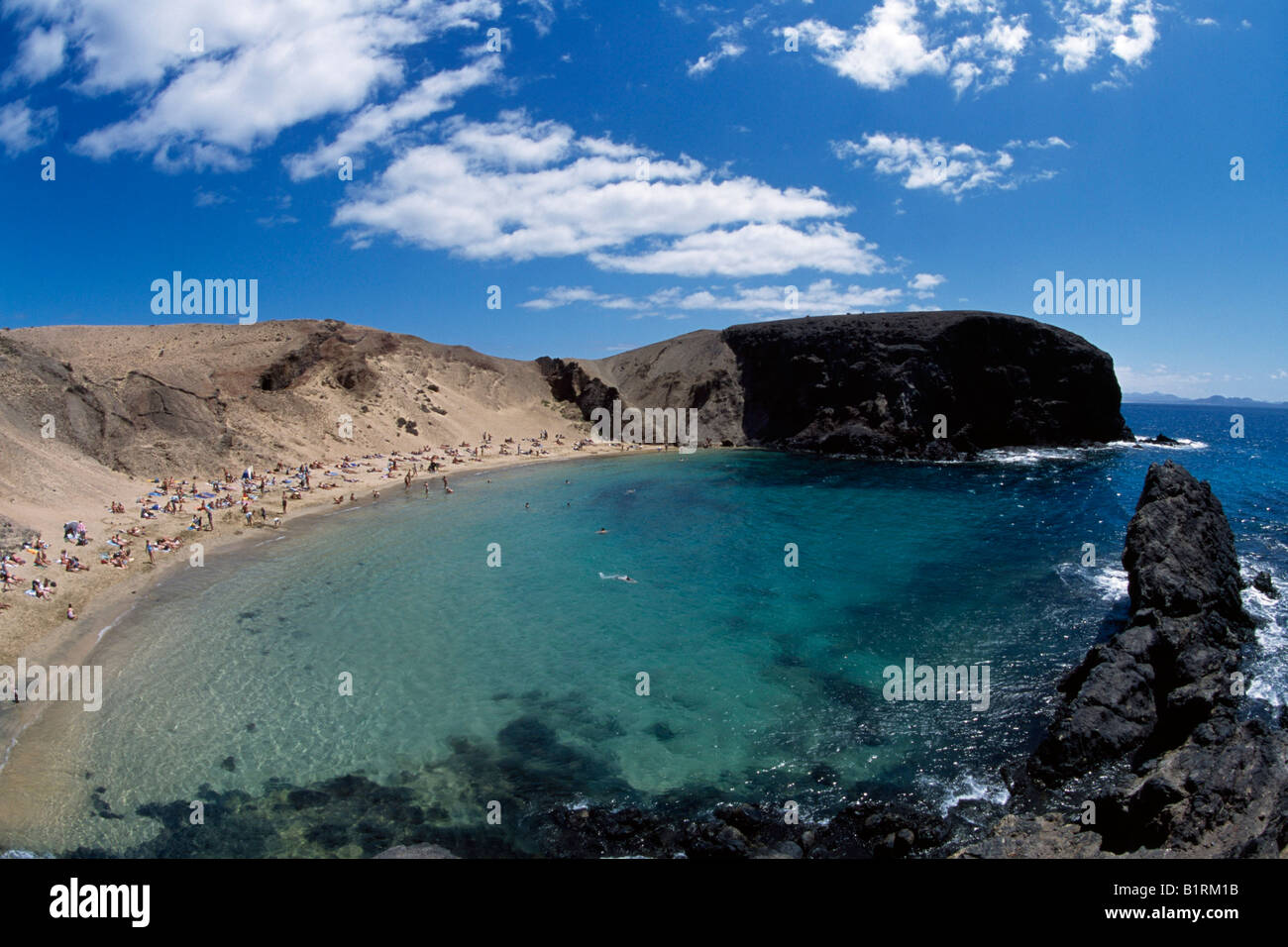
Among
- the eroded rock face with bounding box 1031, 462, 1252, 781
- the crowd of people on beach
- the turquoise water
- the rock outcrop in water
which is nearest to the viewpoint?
the rock outcrop in water

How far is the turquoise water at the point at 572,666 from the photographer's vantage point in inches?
573

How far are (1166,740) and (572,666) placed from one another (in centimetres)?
1550

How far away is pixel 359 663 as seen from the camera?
20375 mm

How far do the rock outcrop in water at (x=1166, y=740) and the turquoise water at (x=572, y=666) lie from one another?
1.28m

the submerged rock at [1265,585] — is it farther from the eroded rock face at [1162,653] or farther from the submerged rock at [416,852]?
the submerged rock at [416,852]

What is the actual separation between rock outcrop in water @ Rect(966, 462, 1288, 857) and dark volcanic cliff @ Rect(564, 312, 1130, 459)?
44552mm

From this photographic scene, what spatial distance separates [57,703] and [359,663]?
751 cm

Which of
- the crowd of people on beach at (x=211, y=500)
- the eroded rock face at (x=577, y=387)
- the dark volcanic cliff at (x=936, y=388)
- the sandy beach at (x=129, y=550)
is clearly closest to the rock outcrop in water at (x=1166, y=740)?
the sandy beach at (x=129, y=550)

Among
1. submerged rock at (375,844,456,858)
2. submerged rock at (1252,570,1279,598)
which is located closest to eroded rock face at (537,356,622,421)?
submerged rock at (1252,570,1279,598)

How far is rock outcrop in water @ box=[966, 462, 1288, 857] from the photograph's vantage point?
35.9ft

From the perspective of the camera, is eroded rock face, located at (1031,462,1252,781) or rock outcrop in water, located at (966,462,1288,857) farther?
eroded rock face, located at (1031,462,1252,781)

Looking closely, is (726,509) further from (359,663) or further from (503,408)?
(503,408)

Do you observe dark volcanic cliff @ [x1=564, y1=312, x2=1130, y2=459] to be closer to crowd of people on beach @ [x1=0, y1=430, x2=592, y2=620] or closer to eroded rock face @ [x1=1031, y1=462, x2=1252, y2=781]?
crowd of people on beach @ [x1=0, y1=430, x2=592, y2=620]
